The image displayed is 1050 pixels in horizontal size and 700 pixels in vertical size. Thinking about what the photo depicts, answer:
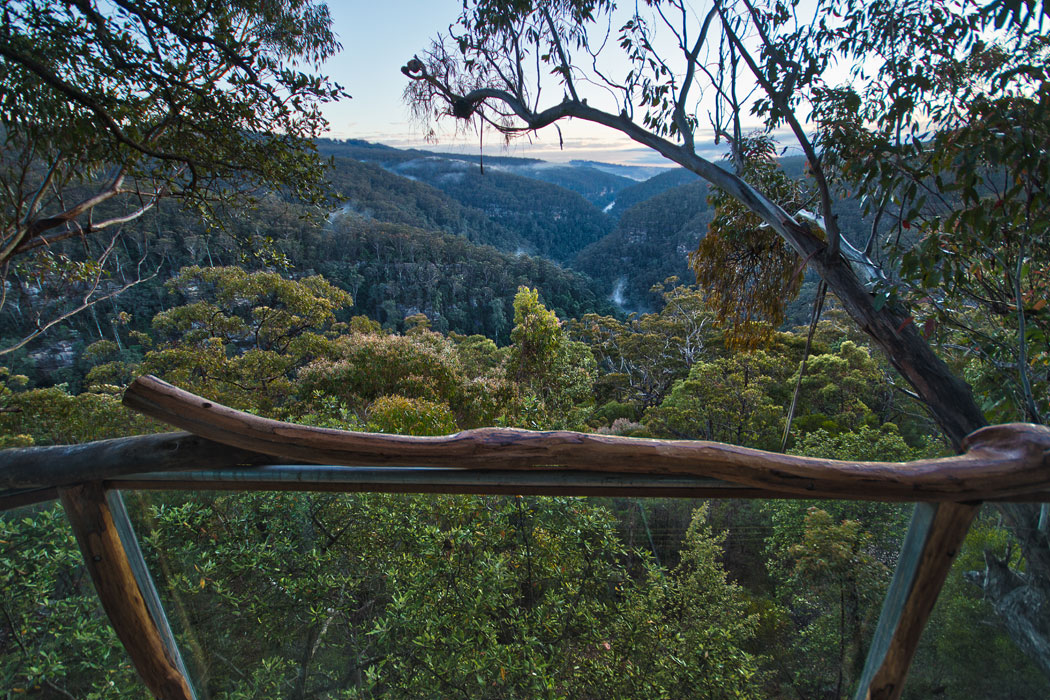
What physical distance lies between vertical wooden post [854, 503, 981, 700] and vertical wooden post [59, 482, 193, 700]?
109cm

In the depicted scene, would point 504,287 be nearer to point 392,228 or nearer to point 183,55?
point 392,228

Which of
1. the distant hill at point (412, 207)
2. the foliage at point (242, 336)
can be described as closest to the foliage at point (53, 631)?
the foliage at point (242, 336)

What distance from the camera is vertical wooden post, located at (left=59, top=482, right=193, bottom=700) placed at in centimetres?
76

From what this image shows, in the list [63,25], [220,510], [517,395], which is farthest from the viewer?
[517,395]

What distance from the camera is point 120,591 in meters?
0.82

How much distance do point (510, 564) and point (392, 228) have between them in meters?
31.4

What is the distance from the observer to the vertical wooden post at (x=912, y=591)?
68 centimetres

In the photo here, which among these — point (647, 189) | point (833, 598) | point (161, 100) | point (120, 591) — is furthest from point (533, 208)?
point (120, 591)

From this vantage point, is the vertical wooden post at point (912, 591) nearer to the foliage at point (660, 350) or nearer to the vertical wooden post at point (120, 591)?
the vertical wooden post at point (120, 591)

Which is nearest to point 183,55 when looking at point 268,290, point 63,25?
point 63,25

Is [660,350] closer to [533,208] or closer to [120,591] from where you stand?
[120,591]

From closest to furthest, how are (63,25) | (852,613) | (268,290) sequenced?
(852,613)
(63,25)
(268,290)

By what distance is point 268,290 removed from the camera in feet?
31.8

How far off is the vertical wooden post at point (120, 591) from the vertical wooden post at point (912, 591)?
3.58ft
